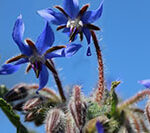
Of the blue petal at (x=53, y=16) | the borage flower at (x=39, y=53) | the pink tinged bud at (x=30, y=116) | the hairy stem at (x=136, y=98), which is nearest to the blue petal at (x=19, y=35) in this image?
the borage flower at (x=39, y=53)

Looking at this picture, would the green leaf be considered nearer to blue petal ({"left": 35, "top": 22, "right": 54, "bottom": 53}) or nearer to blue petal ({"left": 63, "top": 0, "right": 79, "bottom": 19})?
blue petal ({"left": 35, "top": 22, "right": 54, "bottom": 53})

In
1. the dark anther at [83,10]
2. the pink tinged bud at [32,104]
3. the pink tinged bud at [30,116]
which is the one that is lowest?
the pink tinged bud at [30,116]

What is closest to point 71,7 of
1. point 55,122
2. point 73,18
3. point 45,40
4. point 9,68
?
point 73,18

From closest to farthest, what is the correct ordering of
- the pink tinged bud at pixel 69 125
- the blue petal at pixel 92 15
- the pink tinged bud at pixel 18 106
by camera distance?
the pink tinged bud at pixel 69 125 → the blue petal at pixel 92 15 → the pink tinged bud at pixel 18 106

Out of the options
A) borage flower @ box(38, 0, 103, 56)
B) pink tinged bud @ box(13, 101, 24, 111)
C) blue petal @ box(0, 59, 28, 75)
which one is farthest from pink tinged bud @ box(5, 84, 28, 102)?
borage flower @ box(38, 0, 103, 56)

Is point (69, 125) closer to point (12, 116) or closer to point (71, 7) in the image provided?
point (12, 116)

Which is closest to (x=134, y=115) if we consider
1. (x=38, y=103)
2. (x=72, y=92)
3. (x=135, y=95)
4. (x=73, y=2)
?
(x=135, y=95)

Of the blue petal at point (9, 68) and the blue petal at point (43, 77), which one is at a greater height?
the blue petal at point (9, 68)

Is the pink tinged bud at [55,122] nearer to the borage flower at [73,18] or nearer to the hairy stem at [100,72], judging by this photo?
the hairy stem at [100,72]
